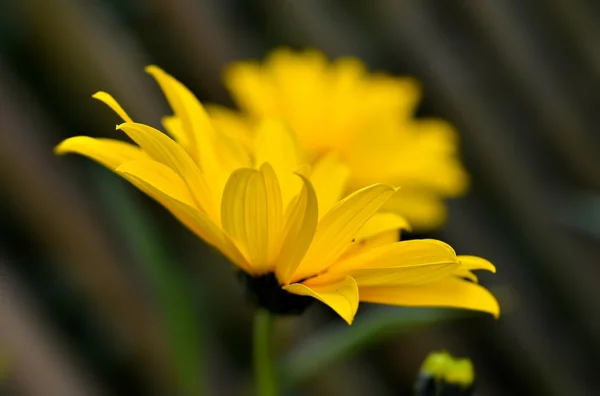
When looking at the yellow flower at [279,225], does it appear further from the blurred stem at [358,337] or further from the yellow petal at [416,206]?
the yellow petal at [416,206]

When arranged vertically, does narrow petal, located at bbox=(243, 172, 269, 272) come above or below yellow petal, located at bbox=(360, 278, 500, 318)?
above

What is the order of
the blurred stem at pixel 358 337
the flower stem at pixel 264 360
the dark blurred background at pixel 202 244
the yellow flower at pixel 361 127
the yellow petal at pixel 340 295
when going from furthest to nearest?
the dark blurred background at pixel 202 244, the yellow flower at pixel 361 127, the blurred stem at pixel 358 337, the flower stem at pixel 264 360, the yellow petal at pixel 340 295

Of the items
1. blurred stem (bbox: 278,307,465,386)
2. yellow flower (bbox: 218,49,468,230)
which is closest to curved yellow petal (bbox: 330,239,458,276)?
blurred stem (bbox: 278,307,465,386)

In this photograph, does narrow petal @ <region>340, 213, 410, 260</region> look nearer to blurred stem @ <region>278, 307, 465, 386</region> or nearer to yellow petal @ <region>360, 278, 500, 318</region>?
yellow petal @ <region>360, 278, 500, 318</region>

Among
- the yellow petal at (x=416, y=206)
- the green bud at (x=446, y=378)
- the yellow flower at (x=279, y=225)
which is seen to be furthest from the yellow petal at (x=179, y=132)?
the yellow petal at (x=416, y=206)

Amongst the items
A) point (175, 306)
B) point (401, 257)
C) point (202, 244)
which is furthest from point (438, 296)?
point (202, 244)

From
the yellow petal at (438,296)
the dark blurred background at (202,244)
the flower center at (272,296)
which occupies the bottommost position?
the dark blurred background at (202,244)
